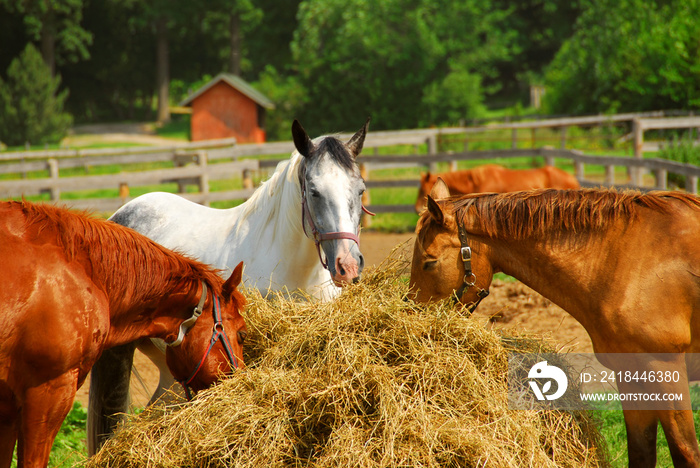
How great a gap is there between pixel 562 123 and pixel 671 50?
844cm

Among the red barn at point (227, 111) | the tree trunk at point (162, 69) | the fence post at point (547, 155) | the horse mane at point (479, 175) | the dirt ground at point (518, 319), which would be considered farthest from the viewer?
the tree trunk at point (162, 69)

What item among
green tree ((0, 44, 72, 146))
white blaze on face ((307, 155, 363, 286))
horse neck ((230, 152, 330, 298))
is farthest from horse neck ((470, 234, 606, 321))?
green tree ((0, 44, 72, 146))

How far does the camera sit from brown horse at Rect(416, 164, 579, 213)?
9.30 meters

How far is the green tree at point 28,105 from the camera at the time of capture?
31391mm

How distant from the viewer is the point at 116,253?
2643 mm

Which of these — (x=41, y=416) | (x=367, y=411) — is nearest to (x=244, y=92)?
(x=41, y=416)

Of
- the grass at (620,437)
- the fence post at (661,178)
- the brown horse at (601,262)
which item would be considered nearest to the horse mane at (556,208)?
the brown horse at (601,262)

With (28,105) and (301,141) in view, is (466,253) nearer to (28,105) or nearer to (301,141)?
(301,141)

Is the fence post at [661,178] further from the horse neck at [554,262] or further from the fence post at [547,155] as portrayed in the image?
the horse neck at [554,262]

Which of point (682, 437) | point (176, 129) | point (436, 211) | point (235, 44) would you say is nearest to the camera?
point (682, 437)

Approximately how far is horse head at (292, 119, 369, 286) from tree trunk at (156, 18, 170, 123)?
139 ft

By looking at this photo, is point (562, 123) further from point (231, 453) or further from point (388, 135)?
point (231, 453)

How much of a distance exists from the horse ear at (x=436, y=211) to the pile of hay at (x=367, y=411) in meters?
0.44

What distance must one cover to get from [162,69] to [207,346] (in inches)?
1735
